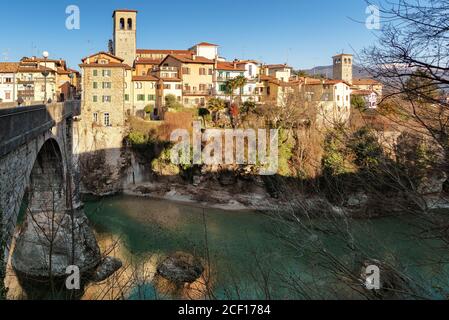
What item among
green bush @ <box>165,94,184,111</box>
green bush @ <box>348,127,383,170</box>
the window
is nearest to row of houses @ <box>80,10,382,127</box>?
the window

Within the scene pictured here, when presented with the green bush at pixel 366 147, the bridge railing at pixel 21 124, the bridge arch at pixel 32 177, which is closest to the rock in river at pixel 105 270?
the bridge arch at pixel 32 177

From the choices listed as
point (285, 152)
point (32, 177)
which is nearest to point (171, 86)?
point (285, 152)

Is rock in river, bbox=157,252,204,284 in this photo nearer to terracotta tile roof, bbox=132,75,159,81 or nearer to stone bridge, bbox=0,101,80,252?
stone bridge, bbox=0,101,80,252

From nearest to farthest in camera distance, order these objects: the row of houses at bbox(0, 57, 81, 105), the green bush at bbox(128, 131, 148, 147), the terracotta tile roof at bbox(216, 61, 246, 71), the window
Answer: the green bush at bbox(128, 131, 148, 147)
the window
the row of houses at bbox(0, 57, 81, 105)
the terracotta tile roof at bbox(216, 61, 246, 71)

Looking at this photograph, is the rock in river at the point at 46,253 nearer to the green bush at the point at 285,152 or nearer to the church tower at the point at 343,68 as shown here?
the green bush at the point at 285,152

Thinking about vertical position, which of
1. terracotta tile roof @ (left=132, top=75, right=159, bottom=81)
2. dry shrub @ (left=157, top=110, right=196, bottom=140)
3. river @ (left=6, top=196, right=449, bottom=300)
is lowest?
river @ (left=6, top=196, right=449, bottom=300)

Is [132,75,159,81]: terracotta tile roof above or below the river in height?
above
